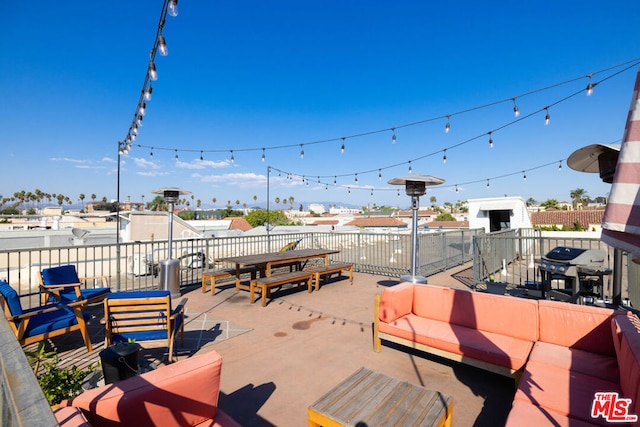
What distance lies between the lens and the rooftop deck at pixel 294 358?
278cm

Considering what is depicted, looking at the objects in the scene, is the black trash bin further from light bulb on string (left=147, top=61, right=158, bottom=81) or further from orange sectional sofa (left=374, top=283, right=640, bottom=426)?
light bulb on string (left=147, top=61, right=158, bottom=81)

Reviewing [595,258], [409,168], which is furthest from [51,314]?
[409,168]

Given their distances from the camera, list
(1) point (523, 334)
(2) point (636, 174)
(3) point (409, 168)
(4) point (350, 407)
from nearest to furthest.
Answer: (2) point (636, 174), (4) point (350, 407), (1) point (523, 334), (3) point (409, 168)

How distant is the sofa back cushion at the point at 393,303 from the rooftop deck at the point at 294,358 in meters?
0.45

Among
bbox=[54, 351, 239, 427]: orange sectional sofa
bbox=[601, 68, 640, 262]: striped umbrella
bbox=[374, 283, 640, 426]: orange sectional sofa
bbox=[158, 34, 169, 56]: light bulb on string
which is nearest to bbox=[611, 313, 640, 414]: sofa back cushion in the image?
bbox=[374, 283, 640, 426]: orange sectional sofa

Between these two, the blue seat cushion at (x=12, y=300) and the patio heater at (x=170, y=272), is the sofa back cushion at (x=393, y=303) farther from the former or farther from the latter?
the patio heater at (x=170, y=272)

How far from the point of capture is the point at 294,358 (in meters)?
3.70

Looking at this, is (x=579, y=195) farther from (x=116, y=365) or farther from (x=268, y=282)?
(x=116, y=365)

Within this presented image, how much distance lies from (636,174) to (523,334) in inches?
104

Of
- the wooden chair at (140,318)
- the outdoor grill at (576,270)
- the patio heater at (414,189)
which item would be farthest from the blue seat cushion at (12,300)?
the outdoor grill at (576,270)

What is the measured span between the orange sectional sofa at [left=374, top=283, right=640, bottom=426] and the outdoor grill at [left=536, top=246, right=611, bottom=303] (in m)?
1.76

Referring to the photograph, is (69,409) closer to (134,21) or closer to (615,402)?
(615,402)

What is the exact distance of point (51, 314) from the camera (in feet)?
13.1

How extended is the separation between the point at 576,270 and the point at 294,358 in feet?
13.4
